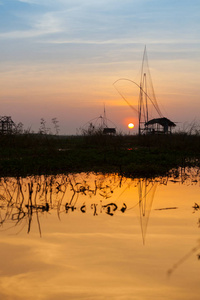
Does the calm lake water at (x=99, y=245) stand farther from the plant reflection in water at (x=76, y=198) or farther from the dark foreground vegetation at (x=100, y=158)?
the dark foreground vegetation at (x=100, y=158)

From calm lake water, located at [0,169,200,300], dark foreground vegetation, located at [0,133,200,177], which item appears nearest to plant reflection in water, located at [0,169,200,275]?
calm lake water, located at [0,169,200,300]

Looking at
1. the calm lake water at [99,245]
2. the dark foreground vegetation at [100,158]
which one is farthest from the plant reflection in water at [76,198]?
the dark foreground vegetation at [100,158]

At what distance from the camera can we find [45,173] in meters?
11.4

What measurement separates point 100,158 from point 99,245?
30.1 feet

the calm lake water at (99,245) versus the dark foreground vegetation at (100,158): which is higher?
the dark foreground vegetation at (100,158)

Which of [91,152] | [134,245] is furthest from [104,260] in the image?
[91,152]

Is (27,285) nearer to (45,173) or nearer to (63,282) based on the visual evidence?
(63,282)

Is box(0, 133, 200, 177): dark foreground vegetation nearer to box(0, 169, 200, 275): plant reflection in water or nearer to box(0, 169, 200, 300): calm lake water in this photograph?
box(0, 169, 200, 275): plant reflection in water

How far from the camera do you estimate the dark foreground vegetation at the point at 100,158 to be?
39.5ft

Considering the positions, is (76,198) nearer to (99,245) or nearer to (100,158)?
(99,245)

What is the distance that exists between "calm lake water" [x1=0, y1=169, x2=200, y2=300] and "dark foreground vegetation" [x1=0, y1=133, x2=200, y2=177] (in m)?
3.07

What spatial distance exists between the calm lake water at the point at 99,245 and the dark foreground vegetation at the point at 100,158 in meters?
3.07

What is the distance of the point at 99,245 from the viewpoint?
5.11 meters

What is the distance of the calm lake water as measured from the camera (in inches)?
152
